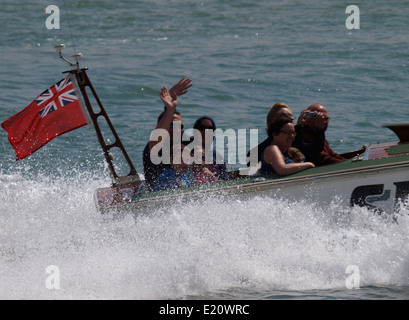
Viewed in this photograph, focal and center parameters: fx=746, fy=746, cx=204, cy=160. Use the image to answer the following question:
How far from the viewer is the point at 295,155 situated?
20.4 feet

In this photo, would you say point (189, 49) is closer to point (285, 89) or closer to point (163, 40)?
point (163, 40)

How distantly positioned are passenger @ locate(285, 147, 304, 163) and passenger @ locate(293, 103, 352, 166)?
0.18 m

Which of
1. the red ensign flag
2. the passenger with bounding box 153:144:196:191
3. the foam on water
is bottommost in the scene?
the foam on water

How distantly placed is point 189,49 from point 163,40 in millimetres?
1203

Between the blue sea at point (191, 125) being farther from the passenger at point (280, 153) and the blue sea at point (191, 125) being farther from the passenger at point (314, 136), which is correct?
the passenger at point (314, 136)

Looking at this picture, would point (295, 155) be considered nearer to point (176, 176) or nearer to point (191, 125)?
point (176, 176)

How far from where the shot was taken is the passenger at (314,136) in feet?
20.8

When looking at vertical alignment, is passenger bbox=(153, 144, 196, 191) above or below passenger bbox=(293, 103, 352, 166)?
below

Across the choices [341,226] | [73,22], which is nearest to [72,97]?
[341,226]

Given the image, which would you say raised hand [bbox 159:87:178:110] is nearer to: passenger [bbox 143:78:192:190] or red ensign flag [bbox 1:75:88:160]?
passenger [bbox 143:78:192:190]

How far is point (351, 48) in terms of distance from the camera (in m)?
16.4

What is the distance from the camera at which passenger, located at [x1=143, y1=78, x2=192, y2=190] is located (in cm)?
633

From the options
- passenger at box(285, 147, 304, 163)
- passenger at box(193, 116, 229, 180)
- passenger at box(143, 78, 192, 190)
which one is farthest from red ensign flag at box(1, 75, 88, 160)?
passenger at box(285, 147, 304, 163)

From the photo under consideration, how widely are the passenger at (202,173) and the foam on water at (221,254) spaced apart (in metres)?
0.39
